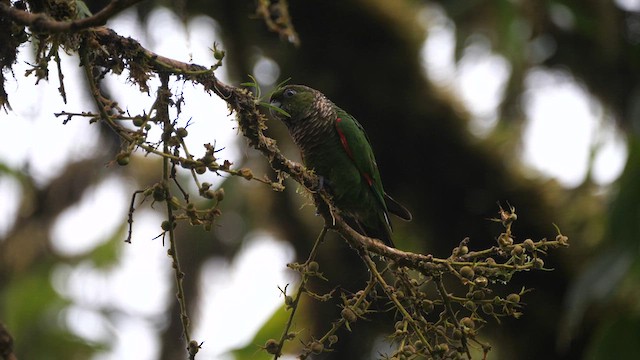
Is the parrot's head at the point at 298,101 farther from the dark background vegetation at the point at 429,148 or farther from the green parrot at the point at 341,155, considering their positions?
the dark background vegetation at the point at 429,148

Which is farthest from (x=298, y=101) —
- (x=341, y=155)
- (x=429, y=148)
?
(x=429, y=148)

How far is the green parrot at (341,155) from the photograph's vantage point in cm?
322

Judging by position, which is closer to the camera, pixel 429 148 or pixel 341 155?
pixel 341 155

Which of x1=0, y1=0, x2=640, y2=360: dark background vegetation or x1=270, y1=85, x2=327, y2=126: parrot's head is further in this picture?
x1=0, y1=0, x2=640, y2=360: dark background vegetation

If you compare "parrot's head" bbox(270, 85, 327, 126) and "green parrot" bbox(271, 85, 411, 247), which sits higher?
"parrot's head" bbox(270, 85, 327, 126)

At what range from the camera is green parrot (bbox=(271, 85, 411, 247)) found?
10.6 ft

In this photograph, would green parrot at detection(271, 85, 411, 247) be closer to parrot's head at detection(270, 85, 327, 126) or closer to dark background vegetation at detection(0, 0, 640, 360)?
parrot's head at detection(270, 85, 327, 126)

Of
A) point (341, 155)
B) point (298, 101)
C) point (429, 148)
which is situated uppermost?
point (298, 101)

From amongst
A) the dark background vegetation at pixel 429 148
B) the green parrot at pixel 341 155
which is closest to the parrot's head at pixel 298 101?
the green parrot at pixel 341 155

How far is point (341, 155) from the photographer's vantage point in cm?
329

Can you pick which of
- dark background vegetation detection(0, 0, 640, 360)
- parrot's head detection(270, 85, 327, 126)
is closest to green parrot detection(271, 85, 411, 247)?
parrot's head detection(270, 85, 327, 126)

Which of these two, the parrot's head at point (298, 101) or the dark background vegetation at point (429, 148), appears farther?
the dark background vegetation at point (429, 148)

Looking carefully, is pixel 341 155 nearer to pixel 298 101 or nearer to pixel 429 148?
pixel 298 101

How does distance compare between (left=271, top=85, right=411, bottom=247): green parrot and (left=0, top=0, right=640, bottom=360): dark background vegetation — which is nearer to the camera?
(left=271, top=85, right=411, bottom=247): green parrot
